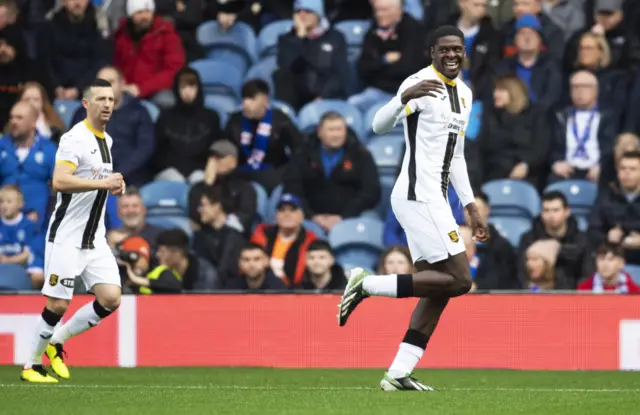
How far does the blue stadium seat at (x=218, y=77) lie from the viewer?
16.3 m

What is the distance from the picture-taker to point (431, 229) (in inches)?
340

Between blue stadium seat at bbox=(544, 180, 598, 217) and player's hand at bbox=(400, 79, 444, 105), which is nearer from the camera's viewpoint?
player's hand at bbox=(400, 79, 444, 105)

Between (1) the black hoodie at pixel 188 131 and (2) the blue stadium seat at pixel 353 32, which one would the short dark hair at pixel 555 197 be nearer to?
(2) the blue stadium seat at pixel 353 32

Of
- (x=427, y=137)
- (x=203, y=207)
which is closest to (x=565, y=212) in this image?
(x=203, y=207)

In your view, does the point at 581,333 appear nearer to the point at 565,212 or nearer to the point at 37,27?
the point at 565,212

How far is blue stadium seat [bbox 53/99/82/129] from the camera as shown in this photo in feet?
52.4

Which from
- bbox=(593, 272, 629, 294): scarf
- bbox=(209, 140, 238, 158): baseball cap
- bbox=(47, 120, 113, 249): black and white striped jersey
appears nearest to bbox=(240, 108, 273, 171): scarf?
bbox=(209, 140, 238, 158): baseball cap

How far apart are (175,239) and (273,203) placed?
157 cm

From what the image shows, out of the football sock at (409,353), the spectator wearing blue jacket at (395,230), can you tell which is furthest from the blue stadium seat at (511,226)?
the football sock at (409,353)

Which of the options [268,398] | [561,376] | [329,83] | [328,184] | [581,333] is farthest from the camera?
[329,83]

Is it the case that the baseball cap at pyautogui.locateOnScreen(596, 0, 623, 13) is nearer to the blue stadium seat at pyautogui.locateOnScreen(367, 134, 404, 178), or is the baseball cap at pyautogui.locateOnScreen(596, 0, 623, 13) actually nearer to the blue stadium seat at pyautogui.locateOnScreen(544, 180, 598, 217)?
the blue stadium seat at pyautogui.locateOnScreen(544, 180, 598, 217)

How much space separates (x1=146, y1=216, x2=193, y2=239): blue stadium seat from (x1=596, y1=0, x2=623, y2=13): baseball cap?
5.30 m

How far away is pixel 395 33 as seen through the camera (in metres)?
15.6

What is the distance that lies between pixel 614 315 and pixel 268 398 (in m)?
4.56
